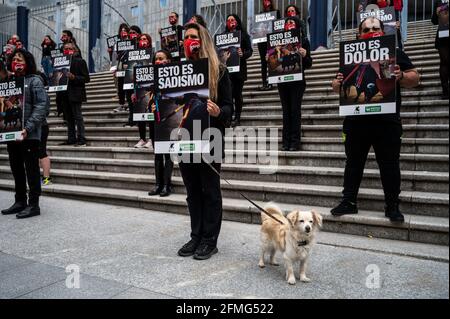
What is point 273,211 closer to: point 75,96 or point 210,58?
point 210,58

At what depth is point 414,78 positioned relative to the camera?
13.6 feet

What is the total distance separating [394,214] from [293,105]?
2.61m

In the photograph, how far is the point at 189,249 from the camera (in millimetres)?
4004

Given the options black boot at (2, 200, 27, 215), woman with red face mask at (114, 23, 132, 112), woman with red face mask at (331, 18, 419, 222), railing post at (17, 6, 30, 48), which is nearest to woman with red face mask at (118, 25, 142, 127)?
woman with red face mask at (114, 23, 132, 112)

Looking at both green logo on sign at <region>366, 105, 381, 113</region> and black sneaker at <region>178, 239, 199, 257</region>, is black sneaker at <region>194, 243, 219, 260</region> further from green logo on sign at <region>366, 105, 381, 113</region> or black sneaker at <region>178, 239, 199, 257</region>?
green logo on sign at <region>366, 105, 381, 113</region>

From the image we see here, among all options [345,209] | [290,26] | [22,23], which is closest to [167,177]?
[345,209]

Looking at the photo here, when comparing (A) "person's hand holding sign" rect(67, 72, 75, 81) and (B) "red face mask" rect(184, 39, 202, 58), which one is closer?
(B) "red face mask" rect(184, 39, 202, 58)

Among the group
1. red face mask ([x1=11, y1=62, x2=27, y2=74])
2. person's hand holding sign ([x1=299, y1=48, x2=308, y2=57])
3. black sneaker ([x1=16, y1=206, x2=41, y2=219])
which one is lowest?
black sneaker ([x1=16, y1=206, x2=41, y2=219])

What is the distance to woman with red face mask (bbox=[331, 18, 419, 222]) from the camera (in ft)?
13.8

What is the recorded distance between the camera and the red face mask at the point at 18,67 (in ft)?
18.5

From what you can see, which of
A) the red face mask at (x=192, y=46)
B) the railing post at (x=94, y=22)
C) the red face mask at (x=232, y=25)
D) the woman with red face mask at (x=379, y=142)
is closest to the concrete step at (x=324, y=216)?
the woman with red face mask at (x=379, y=142)

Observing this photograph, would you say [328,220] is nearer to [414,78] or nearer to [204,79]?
[414,78]

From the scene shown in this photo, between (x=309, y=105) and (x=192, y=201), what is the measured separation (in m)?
4.35

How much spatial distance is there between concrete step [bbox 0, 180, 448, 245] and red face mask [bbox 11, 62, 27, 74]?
2.25 meters
